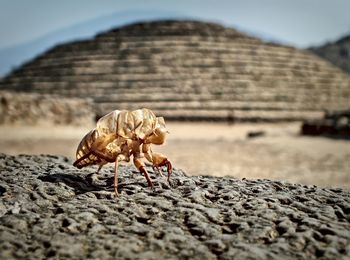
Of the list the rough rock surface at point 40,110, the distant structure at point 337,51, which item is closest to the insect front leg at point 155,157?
the rough rock surface at point 40,110

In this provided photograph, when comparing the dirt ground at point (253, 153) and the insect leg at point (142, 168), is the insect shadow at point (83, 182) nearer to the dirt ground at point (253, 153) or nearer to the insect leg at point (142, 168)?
the insect leg at point (142, 168)

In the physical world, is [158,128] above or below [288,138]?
above

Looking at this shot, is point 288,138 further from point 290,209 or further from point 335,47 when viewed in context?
point 335,47

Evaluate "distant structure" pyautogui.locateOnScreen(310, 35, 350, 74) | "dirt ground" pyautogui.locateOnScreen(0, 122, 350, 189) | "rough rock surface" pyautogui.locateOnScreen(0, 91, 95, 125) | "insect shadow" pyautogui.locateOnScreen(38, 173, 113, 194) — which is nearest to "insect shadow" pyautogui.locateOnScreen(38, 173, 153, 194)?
"insect shadow" pyautogui.locateOnScreen(38, 173, 113, 194)

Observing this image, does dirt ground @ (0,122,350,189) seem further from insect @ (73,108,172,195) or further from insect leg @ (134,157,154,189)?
insect leg @ (134,157,154,189)

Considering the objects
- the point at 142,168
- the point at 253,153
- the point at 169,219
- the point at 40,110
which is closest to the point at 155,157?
the point at 142,168

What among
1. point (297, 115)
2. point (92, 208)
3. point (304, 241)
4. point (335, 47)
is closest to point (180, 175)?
point (92, 208)

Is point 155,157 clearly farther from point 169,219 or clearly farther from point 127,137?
point 169,219
